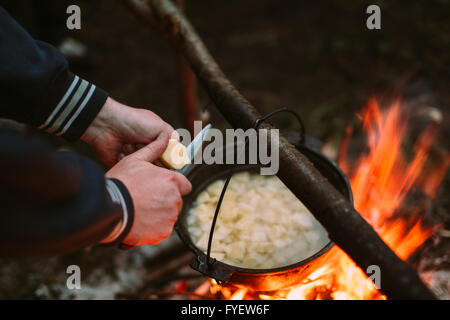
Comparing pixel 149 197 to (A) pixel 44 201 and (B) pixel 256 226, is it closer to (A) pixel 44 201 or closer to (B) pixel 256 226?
(A) pixel 44 201

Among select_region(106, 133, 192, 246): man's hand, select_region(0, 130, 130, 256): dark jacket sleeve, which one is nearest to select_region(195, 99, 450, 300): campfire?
select_region(106, 133, 192, 246): man's hand

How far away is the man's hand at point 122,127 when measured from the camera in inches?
88.9

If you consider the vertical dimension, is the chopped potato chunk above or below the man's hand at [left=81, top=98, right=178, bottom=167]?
below

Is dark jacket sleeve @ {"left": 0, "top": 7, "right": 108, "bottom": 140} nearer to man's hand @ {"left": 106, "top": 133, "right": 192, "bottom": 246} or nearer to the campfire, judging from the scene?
man's hand @ {"left": 106, "top": 133, "right": 192, "bottom": 246}

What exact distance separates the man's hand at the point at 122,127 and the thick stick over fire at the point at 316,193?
1.58 feet

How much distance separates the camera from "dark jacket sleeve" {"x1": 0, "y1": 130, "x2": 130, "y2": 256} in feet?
4.24

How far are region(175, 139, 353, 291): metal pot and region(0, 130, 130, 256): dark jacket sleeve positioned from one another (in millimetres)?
672

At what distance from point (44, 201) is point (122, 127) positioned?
39.4 inches

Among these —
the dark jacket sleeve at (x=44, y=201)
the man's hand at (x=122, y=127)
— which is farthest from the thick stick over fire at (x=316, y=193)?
the dark jacket sleeve at (x=44, y=201)

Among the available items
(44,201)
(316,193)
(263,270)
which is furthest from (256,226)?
(44,201)

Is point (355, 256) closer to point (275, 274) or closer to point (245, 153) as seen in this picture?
point (275, 274)

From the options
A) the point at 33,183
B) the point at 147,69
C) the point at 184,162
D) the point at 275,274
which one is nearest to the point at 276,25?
the point at 147,69
